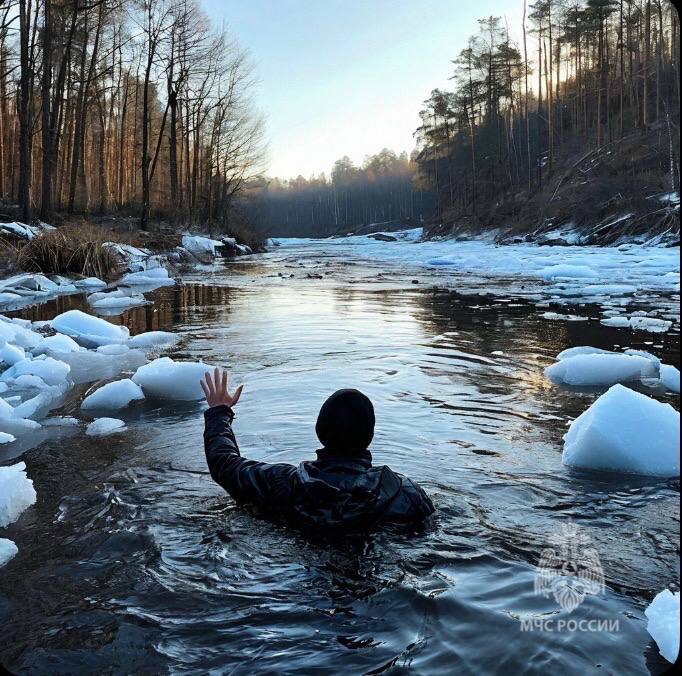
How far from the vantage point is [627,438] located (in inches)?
132

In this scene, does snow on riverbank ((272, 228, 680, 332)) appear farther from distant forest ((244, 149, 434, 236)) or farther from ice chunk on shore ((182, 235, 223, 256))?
distant forest ((244, 149, 434, 236))

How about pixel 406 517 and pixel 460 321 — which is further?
pixel 460 321

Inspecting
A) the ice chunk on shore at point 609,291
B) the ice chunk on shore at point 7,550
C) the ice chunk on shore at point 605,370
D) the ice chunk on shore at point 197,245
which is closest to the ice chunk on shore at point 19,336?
the ice chunk on shore at point 7,550

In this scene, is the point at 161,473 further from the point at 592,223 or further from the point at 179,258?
the point at 592,223

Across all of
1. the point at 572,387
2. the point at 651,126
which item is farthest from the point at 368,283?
the point at 651,126

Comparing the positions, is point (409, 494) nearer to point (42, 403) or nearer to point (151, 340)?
point (42, 403)

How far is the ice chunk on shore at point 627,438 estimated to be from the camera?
10.8 feet

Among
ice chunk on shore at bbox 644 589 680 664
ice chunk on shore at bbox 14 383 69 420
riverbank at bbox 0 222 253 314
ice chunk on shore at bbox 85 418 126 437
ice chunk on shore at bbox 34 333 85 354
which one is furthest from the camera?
riverbank at bbox 0 222 253 314

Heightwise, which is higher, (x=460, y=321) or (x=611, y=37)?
(x=611, y=37)

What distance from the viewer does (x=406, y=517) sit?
9.02 ft

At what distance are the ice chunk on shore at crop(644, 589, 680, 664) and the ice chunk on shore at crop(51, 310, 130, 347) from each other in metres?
6.24

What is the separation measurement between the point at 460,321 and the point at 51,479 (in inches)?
255

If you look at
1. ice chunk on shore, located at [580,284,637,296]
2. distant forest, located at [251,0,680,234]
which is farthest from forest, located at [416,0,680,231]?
ice chunk on shore, located at [580,284,637,296]

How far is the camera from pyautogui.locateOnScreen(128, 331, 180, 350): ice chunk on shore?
713 centimetres
